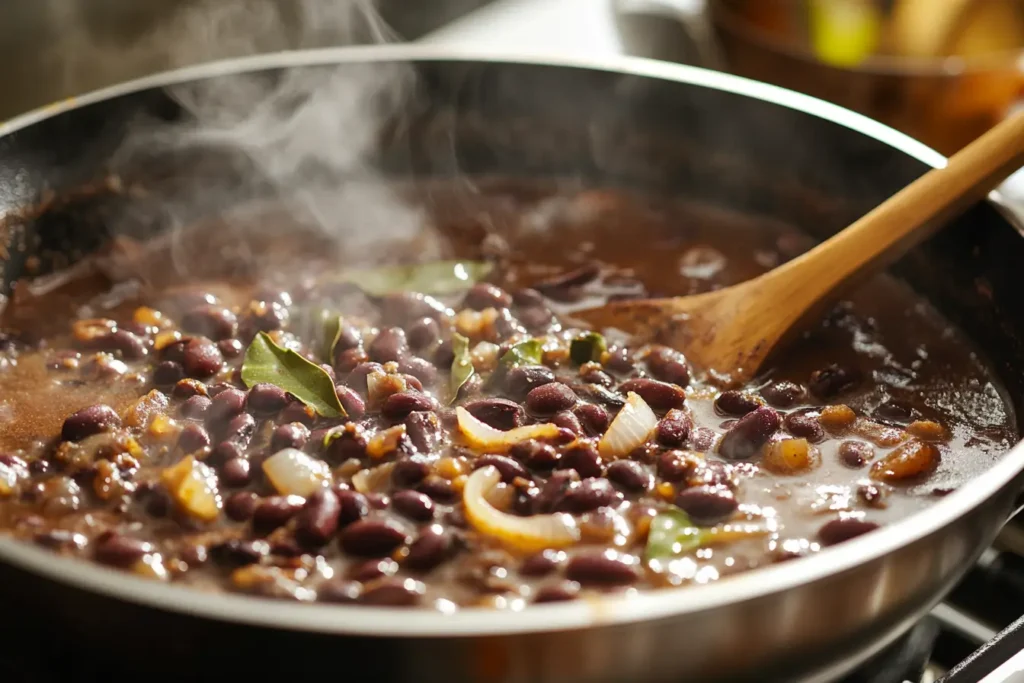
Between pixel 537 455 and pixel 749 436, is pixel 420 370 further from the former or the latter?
pixel 749 436

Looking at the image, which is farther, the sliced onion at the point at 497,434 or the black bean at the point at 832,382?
the black bean at the point at 832,382

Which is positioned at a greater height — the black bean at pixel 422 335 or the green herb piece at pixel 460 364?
the black bean at pixel 422 335

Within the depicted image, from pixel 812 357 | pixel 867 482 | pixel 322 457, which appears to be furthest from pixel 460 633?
pixel 812 357

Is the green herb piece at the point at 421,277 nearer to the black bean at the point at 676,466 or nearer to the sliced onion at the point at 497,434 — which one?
the sliced onion at the point at 497,434

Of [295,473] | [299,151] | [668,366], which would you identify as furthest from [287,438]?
[299,151]

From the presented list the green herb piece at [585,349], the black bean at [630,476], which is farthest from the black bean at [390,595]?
the green herb piece at [585,349]

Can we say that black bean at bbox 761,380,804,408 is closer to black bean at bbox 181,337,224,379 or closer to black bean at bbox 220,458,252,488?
black bean at bbox 220,458,252,488

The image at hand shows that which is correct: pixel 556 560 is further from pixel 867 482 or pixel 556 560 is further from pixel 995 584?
pixel 995 584
